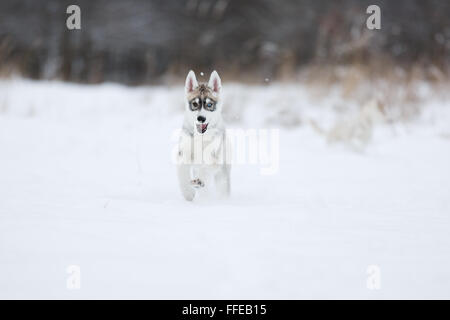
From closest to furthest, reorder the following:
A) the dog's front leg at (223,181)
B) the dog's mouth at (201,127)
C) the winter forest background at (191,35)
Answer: the dog's mouth at (201,127), the dog's front leg at (223,181), the winter forest background at (191,35)

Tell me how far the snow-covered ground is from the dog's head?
1.93 feet

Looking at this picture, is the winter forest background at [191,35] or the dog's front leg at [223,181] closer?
the dog's front leg at [223,181]

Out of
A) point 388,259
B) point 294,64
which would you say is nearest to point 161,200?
point 388,259

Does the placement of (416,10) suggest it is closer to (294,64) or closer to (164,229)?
(294,64)

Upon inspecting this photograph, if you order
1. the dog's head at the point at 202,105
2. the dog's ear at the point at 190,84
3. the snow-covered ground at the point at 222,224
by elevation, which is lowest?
the snow-covered ground at the point at 222,224

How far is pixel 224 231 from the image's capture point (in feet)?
7.80

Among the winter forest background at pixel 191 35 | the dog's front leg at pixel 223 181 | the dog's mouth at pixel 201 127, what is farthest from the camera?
the winter forest background at pixel 191 35

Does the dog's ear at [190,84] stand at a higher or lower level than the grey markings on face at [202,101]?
higher

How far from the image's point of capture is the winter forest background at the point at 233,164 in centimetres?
191

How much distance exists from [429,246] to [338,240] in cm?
48

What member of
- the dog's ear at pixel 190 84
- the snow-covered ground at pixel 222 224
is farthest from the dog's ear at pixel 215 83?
the snow-covered ground at pixel 222 224

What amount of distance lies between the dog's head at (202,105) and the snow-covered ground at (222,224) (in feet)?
1.93

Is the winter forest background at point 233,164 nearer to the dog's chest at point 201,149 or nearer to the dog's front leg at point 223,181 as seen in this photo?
the dog's front leg at point 223,181

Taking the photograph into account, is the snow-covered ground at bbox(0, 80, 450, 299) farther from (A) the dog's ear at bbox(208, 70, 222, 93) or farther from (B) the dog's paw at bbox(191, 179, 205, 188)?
(A) the dog's ear at bbox(208, 70, 222, 93)
